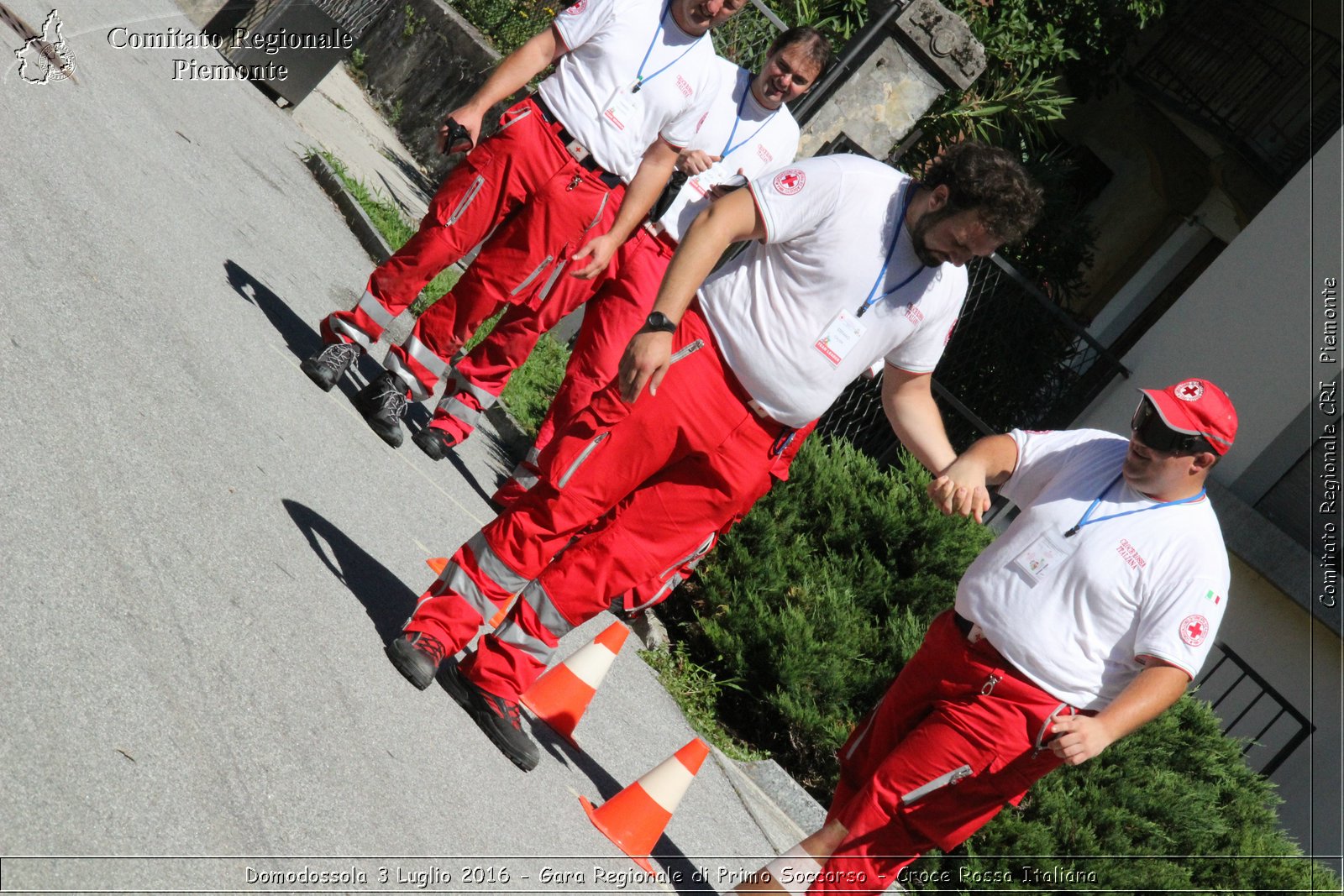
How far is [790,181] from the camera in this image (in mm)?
3887

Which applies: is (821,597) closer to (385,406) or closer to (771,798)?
(771,798)

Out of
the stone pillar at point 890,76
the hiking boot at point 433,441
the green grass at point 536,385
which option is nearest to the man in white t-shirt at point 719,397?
the hiking boot at point 433,441

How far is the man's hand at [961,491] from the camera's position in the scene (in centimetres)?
397

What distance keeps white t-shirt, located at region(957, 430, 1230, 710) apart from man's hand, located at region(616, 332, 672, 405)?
1.29 m

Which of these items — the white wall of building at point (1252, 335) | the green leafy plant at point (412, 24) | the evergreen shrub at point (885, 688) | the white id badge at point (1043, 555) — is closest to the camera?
the white id badge at point (1043, 555)

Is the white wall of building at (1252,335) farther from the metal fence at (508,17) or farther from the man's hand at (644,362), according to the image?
the man's hand at (644,362)

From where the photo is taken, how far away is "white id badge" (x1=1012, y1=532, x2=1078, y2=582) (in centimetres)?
411

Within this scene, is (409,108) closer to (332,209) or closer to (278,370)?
(332,209)

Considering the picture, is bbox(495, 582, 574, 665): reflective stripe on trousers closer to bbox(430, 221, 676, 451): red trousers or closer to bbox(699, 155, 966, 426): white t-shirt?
bbox(699, 155, 966, 426): white t-shirt

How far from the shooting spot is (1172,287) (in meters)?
16.5

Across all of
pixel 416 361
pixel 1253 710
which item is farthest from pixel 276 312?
pixel 1253 710

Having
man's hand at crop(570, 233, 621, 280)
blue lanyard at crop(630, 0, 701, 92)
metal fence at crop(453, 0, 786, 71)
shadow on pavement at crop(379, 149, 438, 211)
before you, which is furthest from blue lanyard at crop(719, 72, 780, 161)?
metal fence at crop(453, 0, 786, 71)

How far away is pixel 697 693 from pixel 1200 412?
2805 millimetres

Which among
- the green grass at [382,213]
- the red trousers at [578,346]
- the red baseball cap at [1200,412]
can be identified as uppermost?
the red baseball cap at [1200,412]
